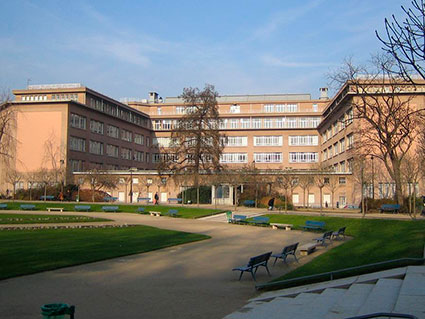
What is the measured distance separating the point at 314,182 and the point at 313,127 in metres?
30.8

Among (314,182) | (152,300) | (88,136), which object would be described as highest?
(88,136)

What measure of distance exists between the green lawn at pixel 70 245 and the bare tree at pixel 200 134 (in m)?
29.2

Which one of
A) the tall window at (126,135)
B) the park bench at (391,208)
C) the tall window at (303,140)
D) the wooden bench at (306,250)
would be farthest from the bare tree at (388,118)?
the tall window at (126,135)

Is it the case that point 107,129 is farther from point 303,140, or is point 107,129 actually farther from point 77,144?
point 303,140

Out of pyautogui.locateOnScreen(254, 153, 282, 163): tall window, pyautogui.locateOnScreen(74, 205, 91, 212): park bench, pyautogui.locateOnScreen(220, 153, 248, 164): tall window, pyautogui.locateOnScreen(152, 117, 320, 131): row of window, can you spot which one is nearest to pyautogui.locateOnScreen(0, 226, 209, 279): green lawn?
pyautogui.locateOnScreen(74, 205, 91, 212): park bench

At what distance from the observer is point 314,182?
1977 inches

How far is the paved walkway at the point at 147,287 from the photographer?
9.83m

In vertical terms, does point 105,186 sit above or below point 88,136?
below

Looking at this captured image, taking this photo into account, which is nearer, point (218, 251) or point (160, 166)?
point (218, 251)

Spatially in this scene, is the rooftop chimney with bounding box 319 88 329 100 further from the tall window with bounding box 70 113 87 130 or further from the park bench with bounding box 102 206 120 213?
the park bench with bounding box 102 206 120 213

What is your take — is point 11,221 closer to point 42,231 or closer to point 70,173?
point 42,231

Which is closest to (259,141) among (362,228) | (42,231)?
(362,228)

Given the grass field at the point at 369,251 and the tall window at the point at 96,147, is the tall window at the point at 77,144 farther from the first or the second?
the grass field at the point at 369,251

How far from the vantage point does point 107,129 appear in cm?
7119
